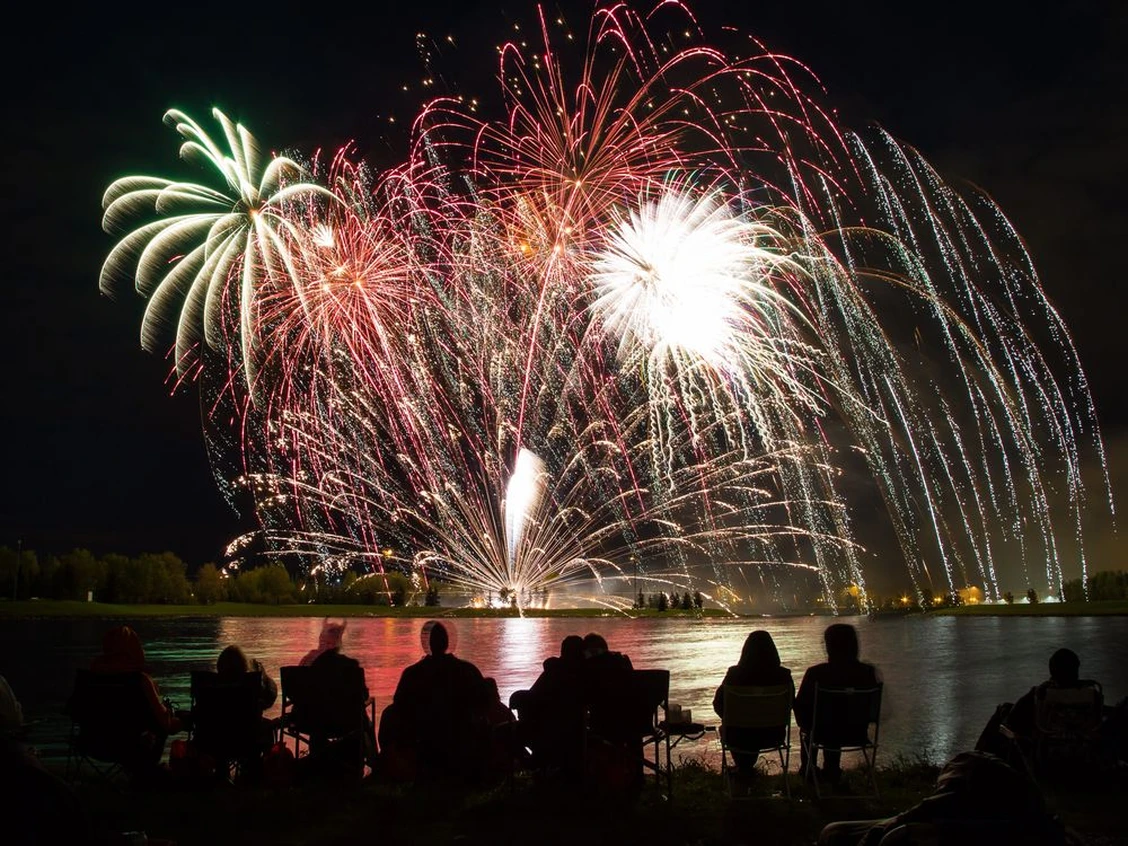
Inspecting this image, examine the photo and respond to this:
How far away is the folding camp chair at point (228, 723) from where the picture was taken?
27.0 feet

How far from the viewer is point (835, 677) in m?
8.19

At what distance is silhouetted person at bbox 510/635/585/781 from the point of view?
7.92 metres

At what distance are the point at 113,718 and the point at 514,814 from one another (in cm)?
335

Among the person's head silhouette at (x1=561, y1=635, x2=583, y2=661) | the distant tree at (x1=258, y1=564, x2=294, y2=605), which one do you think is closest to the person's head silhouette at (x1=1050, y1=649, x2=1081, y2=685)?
the person's head silhouette at (x1=561, y1=635, x2=583, y2=661)

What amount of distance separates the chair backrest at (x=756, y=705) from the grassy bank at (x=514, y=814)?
50 centimetres

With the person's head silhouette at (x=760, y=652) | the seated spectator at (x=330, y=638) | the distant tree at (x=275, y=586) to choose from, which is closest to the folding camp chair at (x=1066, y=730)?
the person's head silhouette at (x=760, y=652)

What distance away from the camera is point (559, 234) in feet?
79.5

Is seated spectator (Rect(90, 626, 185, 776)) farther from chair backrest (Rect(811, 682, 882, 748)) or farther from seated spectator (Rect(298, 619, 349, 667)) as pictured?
chair backrest (Rect(811, 682, 882, 748))

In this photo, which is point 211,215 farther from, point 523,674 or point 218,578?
point 218,578

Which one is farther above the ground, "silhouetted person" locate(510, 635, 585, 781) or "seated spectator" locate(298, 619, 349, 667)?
"seated spectator" locate(298, 619, 349, 667)

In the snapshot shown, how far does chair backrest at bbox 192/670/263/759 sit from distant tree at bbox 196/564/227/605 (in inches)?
5271

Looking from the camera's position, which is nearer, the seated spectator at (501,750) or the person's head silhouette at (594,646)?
the seated spectator at (501,750)

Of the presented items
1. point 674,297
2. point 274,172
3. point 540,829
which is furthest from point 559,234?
point 540,829

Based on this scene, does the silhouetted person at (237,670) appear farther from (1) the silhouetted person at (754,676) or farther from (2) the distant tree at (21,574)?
(2) the distant tree at (21,574)
